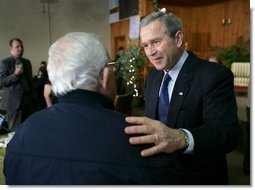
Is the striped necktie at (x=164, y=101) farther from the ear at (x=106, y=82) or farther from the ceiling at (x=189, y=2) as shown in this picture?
the ceiling at (x=189, y=2)

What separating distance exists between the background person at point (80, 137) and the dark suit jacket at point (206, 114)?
26cm

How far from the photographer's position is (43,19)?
1.48 meters

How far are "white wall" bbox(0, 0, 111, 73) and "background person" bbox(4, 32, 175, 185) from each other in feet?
2.24

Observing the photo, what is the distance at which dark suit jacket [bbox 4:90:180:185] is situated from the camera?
60 centimetres

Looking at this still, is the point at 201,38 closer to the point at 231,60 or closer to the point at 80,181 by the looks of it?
the point at 231,60

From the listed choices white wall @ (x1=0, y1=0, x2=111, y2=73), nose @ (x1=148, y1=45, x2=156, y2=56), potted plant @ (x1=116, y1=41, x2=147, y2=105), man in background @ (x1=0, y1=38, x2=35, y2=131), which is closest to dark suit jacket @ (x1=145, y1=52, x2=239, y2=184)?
nose @ (x1=148, y1=45, x2=156, y2=56)

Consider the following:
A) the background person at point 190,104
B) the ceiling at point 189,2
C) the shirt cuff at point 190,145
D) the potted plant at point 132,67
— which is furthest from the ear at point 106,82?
the potted plant at point 132,67

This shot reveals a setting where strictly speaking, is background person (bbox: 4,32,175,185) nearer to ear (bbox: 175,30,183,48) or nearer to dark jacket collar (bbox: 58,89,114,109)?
dark jacket collar (bbox: 58,89,114,109)

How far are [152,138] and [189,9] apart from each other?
2.65 metres

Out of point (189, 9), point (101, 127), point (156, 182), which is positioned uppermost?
point (189, 9)

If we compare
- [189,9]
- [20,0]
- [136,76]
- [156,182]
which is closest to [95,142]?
[156,182]

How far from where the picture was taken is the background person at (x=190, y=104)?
82cm

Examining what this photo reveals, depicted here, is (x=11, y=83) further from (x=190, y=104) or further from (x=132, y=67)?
(x=132, y=67)

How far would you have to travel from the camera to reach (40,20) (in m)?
1.49
